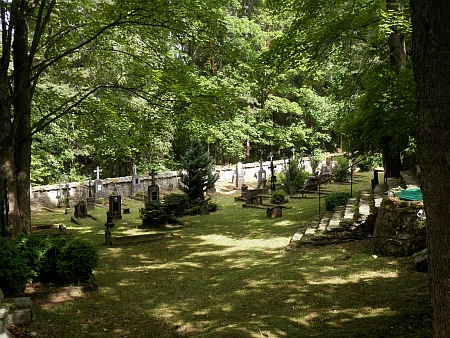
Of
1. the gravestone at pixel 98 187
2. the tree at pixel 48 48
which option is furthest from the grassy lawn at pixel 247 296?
the gravestone at pixel 98 187

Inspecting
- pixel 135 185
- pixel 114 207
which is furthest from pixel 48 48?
pixel 135 185

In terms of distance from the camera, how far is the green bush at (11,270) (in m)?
7.46

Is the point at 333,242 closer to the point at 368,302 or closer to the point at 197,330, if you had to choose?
the point at 368,302

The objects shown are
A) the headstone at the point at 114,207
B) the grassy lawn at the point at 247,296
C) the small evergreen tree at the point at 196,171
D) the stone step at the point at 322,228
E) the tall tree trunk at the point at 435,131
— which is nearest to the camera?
the tall tree trunk at the point at 435,131

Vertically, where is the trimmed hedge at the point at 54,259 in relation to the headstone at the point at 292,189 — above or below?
below

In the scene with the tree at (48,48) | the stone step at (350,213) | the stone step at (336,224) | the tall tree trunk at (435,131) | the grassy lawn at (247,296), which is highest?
the tree at (48,48)

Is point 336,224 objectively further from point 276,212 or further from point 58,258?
point 58,258

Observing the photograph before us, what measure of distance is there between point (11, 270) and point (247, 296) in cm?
423

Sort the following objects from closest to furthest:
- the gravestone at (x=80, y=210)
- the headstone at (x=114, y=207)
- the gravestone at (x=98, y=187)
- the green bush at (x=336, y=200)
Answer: the green bush at (x=336, y=200), the headstone at (x=114, y=207), the gravestone at (x=80, y=210), the gravestone at (x=98, y=187)

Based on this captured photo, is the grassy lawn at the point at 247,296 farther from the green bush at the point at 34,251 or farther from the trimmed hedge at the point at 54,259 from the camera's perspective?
the green bush at the point at 34,251

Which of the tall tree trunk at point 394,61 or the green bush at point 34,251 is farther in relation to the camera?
the tall tree trunk at point 394,61

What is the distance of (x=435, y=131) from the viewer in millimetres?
3365

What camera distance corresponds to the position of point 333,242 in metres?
10.8

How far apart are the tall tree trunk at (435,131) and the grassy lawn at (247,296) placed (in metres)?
1.49
